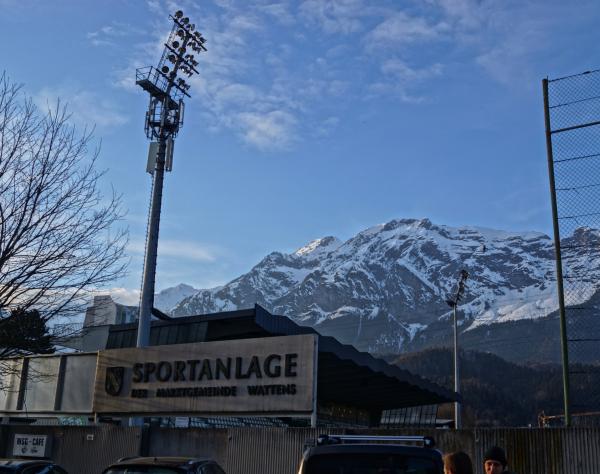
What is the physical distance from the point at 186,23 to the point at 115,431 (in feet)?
67.1

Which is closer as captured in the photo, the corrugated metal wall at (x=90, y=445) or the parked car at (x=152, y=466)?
the parked car at (x=152, y=466)

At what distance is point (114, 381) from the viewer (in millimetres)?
19062

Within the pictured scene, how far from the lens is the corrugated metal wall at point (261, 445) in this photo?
36.6 feet

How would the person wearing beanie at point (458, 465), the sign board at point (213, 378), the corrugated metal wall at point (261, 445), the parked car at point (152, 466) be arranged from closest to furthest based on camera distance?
the person wearing beanie at point (458, 465)
the parked car at point (152, 466)
the corrugated metal wall at point (261, 445)
the sign board at point (213, 378)

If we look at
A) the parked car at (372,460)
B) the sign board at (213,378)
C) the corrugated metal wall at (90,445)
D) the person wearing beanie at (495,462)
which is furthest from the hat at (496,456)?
the corrugated metal wall at (90,445)

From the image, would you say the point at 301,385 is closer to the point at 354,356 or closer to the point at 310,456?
the point at 354,356

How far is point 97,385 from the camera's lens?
19.4 metres

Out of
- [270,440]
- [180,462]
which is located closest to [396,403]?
[270,440]

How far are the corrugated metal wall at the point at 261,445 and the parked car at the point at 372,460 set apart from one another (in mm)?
4839

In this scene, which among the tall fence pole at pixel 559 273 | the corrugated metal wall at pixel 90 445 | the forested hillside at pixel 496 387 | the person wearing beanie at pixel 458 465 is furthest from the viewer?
the forested hillside at pixel 496 387

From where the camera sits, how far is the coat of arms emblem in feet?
62.2

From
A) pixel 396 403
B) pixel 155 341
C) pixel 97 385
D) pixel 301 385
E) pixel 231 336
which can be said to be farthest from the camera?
pixel 396 403

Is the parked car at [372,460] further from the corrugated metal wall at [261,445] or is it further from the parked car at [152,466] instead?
the corrugated metal wall at [261,445]

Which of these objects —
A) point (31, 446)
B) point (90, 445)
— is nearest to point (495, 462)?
point (90, 445)
